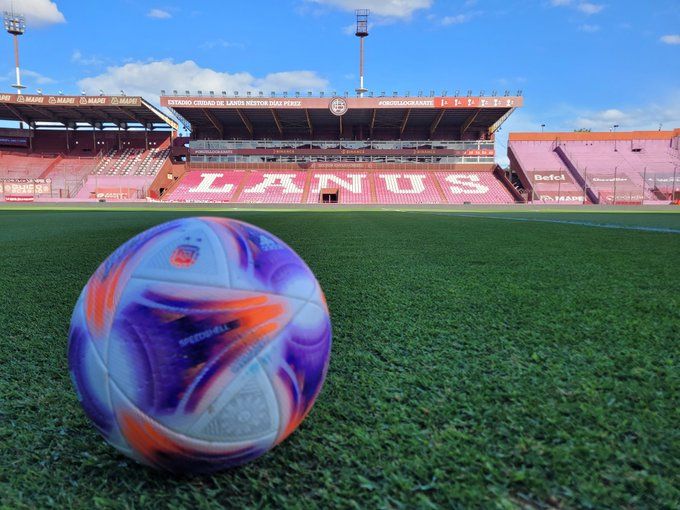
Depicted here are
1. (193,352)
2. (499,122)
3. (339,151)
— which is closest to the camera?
(193,352)

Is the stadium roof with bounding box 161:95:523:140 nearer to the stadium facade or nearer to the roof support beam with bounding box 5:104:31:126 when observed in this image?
the stadium facade

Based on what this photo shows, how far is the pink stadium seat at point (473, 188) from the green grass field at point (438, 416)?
1368 inches

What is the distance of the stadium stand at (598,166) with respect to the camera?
1482 inches

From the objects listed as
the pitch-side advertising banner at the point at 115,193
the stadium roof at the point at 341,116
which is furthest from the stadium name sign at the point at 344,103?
the pitch-side advertising banner at the point at 115,193

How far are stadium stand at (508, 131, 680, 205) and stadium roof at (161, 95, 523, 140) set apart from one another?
5.63 m

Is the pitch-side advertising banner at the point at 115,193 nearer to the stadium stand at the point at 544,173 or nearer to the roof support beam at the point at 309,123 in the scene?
the roof support beam at the point at 309,123

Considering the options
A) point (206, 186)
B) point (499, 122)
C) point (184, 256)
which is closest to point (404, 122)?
point (499, 122)

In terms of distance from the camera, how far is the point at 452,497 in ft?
3.69

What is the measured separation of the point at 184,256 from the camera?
1.24m

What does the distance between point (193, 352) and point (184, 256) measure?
0.93 ft

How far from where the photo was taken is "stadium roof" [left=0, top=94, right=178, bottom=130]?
37812 millimetres

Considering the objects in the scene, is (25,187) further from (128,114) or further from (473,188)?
(473,188)

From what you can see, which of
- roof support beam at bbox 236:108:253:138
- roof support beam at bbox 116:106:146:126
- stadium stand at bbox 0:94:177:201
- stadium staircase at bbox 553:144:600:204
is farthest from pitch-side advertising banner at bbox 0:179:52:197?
stadium staircase at bbox 553:144:600:204

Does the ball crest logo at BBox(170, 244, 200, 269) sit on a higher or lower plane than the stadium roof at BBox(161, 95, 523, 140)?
lower
